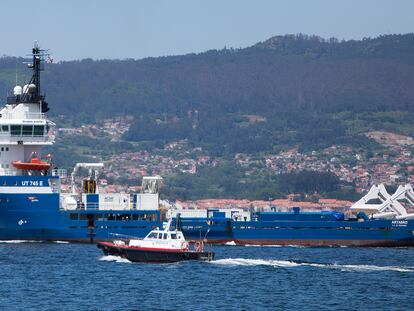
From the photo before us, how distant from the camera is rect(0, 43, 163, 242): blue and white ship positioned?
253 ft

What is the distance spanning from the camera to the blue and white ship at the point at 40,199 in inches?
3034

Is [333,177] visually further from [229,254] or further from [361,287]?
[361,287]

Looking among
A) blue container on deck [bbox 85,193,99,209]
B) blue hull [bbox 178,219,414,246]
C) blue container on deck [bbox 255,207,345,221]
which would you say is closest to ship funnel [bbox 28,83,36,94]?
blue container on deck [bbox 85,193,99,209]

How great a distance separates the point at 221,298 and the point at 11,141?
29216 millimetres

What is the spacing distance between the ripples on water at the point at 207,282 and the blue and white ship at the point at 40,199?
4235 millimetres

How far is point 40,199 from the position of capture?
7750 cm

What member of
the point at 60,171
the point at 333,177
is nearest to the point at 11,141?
the point at 60,171

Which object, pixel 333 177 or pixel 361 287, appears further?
pixel 333 177

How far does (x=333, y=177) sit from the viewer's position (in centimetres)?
15062

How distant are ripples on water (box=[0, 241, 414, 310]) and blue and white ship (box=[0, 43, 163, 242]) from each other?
4.23 m

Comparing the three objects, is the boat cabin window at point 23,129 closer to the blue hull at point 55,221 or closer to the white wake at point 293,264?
the blue hull at point 55,221

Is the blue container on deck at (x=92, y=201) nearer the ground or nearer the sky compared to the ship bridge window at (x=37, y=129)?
nearer the ground

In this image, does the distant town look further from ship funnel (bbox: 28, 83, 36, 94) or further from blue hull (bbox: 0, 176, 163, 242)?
blue hull (bbox: 0, 176, 163, 242)

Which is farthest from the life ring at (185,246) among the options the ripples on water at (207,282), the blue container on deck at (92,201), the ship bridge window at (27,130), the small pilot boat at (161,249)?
the ship bridge window at (27,130)
